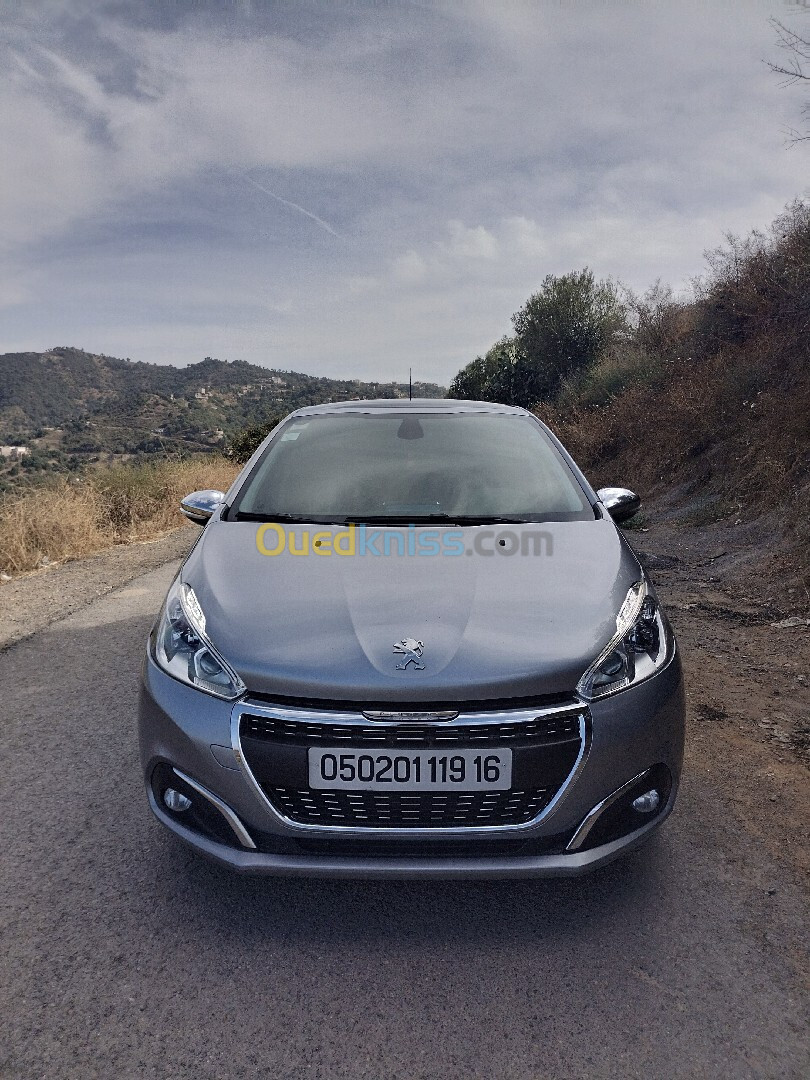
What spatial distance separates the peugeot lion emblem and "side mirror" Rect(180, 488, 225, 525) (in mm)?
1548

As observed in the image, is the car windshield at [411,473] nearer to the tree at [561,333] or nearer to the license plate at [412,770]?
the license plate at [412,770]

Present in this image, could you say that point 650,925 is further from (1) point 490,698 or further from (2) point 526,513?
(2) point 526,513

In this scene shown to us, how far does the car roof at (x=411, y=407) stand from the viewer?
4.16 meters

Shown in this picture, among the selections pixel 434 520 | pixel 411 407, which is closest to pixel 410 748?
pixel 434 520

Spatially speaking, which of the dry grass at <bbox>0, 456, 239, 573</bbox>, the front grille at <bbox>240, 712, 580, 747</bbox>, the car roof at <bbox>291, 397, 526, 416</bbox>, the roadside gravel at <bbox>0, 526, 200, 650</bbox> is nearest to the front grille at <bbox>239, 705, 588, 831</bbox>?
the front grille at <bbox>240, 712, 580, 747</bbox>

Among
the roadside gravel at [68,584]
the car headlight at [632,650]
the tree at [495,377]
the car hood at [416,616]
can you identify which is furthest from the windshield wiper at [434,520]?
the tree at [495,377]

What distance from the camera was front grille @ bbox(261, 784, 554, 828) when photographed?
2.11 metres

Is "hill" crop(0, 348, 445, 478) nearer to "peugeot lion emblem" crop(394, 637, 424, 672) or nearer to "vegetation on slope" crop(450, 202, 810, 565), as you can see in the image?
"vegetation on slope" crop(450, 202, 810, 565)

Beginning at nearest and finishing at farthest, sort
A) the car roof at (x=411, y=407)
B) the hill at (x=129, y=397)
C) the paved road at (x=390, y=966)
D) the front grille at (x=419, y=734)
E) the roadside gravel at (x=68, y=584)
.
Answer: the paved road at (x=390, y=966) < the front grille at (x=419, y=734) < the car roof at (x=411, y=407) < the roadside gravel at (x=68, y=584) < the hill at (x=129, y=397)

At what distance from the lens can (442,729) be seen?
82.0 inches

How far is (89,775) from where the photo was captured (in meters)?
3.32

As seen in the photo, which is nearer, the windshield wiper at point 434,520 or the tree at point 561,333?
the windshield wiper at point 434,520

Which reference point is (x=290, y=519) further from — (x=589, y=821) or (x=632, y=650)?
(x=589, y=821)

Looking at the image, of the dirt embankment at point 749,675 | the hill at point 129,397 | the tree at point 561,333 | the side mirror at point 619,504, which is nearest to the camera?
the dirt embankment at point 749,675
